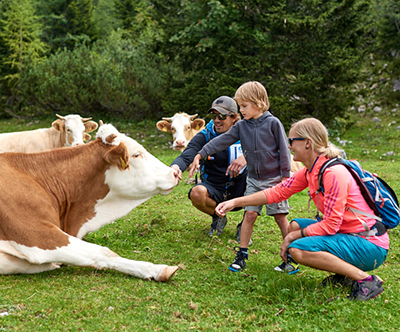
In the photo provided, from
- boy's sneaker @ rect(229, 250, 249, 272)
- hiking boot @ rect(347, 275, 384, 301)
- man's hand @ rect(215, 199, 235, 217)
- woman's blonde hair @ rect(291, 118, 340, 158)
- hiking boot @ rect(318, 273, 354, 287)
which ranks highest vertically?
woman's blonde hair @ rect(291, 118, 340, 158)

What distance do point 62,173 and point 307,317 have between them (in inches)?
108

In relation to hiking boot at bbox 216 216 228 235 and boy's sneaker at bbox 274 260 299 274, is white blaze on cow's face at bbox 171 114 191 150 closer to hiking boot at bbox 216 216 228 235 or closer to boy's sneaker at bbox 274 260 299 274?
hiking boot at bbox 216 216 228 235

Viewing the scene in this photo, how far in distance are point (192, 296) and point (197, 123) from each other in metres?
A: 7.54

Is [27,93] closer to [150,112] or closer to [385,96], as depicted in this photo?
[150,112]

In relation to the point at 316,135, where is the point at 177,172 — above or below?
below

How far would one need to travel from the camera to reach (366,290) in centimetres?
351

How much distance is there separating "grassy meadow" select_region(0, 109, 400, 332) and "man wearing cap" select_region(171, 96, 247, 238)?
0.46 meters

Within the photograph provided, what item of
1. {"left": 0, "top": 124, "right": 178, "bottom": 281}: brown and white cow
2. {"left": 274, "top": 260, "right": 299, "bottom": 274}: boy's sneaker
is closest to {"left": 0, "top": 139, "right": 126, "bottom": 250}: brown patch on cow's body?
{"left": 0, "top": 124, "right": 178, "bottom": 281}: brown and white cow

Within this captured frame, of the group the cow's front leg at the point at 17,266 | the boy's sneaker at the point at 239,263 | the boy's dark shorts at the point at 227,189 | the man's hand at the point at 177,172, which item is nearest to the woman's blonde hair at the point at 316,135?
the boy's sneaker at the point at 239,263

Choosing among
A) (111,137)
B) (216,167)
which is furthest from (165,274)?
(216,167)

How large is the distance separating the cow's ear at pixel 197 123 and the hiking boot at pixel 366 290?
758 centimetres

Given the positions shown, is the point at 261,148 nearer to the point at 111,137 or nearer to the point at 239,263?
the point at 239,263

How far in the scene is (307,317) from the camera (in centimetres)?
331

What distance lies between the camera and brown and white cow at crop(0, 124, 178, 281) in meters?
3.97
